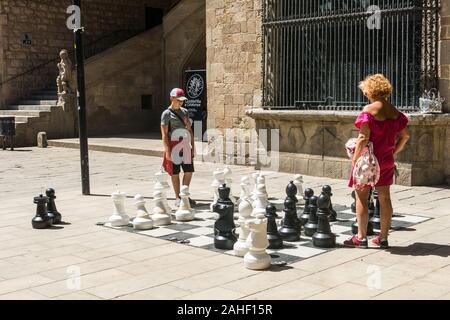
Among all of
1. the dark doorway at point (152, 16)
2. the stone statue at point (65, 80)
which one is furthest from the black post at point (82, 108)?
the dark doorway at point (152, 16)

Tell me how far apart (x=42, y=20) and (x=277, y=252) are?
17569mm

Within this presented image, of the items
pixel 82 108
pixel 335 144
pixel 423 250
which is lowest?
pixel 423 250

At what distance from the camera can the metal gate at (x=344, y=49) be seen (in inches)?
401

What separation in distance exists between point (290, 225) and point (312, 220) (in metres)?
0.32

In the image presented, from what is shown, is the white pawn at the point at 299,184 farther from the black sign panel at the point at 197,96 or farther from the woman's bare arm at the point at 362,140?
the black sign panel at the point at 197,96

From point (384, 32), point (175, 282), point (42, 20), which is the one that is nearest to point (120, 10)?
point (42, 20)

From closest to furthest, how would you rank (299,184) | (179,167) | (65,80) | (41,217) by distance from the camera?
(41,217) < (299,184) < (179,167) < (65,80)

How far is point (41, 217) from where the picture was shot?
284 inches

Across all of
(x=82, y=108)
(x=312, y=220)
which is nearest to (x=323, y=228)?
(x=312, y=220)

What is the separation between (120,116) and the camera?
69.5ft

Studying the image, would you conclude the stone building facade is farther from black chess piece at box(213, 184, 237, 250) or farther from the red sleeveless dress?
black chess piece at box(213, 184, 237, 250)

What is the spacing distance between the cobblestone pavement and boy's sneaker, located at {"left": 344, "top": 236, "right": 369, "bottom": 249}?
0.10m

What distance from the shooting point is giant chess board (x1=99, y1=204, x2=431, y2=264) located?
5.93m

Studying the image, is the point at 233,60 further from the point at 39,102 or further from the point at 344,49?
the point at 39,102
